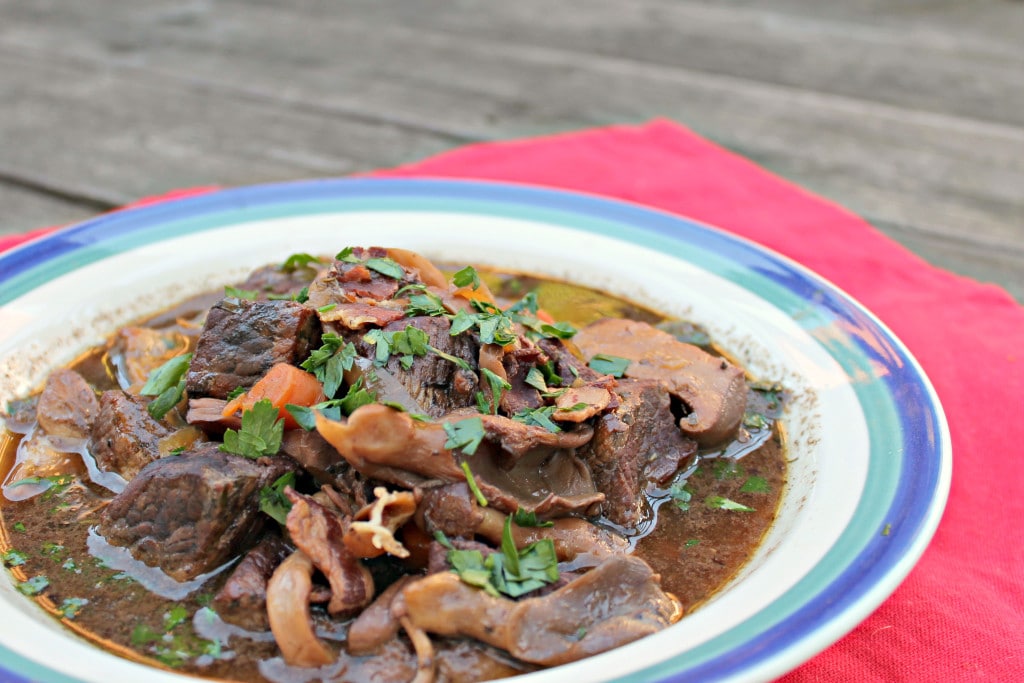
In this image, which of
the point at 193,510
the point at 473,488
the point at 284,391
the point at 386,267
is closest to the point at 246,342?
the point at 284,391

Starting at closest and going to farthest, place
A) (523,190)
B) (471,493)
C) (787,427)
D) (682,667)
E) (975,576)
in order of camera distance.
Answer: (682,667) < (471,493) < (975,576) < (787,427) < (523,190)

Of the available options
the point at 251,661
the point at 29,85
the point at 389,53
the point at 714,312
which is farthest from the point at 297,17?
the point at 251,661

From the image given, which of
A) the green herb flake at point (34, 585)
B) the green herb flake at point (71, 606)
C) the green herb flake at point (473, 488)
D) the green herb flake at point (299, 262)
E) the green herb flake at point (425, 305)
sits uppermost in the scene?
the green herb flake at point (299, 262)

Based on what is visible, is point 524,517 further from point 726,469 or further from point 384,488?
point 726,469

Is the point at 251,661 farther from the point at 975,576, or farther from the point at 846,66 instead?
the point at 846,66

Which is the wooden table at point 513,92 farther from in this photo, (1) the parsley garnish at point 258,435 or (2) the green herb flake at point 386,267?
(1) the parsley garnish at point 258,435

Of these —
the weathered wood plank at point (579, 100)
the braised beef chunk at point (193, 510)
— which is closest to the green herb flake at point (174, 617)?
the braised beef chunk at point (193, 510)
